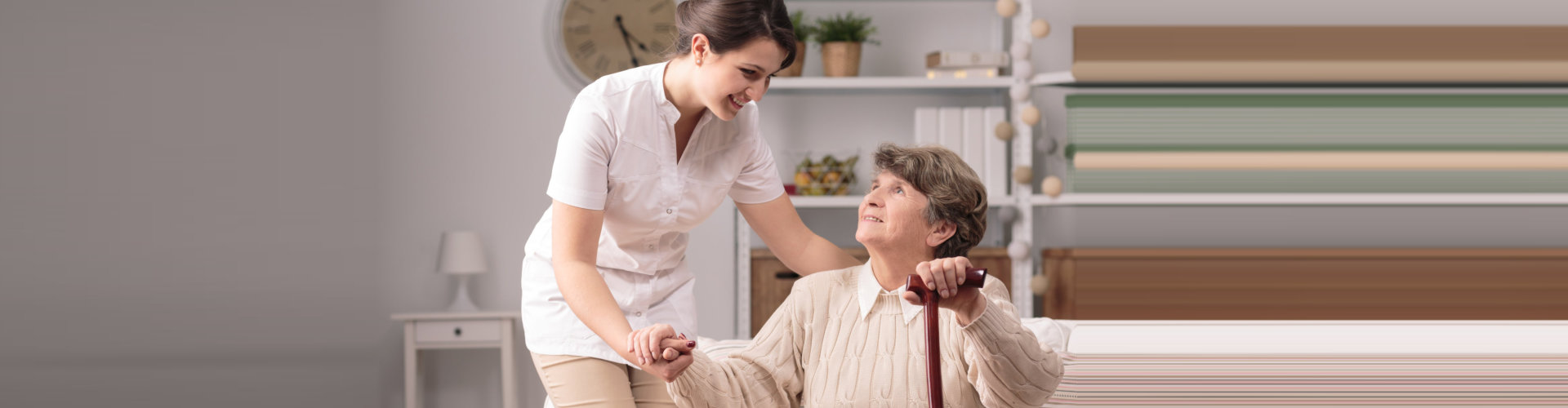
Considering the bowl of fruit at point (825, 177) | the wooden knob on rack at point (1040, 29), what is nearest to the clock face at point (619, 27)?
the bowl of fruit at point (825, 177)

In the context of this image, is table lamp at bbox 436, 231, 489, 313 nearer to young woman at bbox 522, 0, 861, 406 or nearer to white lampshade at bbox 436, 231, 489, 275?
white lampshade at bbox 436, 231, 489, 275

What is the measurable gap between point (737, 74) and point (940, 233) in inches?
19.1

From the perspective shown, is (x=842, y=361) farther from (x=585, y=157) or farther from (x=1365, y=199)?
(x=1365, y=199)

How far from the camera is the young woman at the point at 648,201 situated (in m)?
1.46

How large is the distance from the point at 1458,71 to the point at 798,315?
3.71 feet

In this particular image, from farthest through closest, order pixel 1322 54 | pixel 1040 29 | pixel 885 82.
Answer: pixel 885 82, pixel 1040 29, pixel 1322 54

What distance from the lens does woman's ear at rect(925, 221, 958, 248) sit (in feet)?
5.81

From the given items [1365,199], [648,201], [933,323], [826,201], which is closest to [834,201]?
[826,201]

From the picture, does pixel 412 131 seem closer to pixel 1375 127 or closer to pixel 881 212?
pixel 881 212

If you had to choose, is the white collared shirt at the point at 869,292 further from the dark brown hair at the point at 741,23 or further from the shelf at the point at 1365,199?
the shelf at the point at 1365,199

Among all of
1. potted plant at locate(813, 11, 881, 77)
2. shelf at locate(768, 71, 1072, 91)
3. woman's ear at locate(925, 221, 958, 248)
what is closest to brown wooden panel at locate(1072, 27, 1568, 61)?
woman's ear at locate(925, 221, 958, 248)

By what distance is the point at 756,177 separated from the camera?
1.79 meters

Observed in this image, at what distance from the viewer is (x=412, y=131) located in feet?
13.7

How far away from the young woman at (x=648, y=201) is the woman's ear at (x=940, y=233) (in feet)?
0.53
